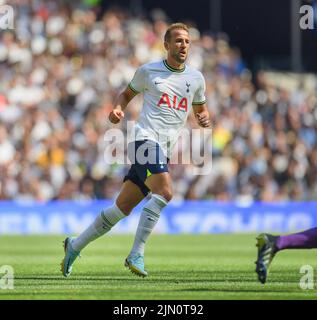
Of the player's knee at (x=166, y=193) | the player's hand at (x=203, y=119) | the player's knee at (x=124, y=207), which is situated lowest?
the player's knee at (x=124, y=207)

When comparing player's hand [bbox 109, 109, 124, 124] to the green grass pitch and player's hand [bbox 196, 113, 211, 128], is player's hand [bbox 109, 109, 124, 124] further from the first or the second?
the green grass pitch

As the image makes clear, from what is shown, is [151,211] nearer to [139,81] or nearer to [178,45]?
[139,81]

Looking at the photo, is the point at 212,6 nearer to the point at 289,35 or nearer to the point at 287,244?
the point at 289,35

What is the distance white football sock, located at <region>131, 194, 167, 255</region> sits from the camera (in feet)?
35.0

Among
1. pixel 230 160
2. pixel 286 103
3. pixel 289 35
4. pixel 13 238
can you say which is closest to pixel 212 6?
pixel 289 35

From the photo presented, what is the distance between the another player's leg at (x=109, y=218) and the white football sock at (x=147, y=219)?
0.24m

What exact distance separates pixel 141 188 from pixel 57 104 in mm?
13298

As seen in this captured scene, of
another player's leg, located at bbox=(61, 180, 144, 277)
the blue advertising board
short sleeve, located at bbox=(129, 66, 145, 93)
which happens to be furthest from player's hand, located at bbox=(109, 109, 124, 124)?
the blue advertising board

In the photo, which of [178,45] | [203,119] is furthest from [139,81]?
[203,119]

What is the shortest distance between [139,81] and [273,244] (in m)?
2.54

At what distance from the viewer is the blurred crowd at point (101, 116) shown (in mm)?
22859

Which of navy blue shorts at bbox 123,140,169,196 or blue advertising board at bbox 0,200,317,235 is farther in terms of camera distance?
blue advertising board at bbox 0,200,317,235

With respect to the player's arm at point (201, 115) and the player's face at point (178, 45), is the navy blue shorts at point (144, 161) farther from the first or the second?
the player's face at point (178, 45)

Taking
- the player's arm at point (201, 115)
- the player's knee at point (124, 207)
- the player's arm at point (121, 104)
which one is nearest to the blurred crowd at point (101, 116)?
the player's arm at point (201, 115)
